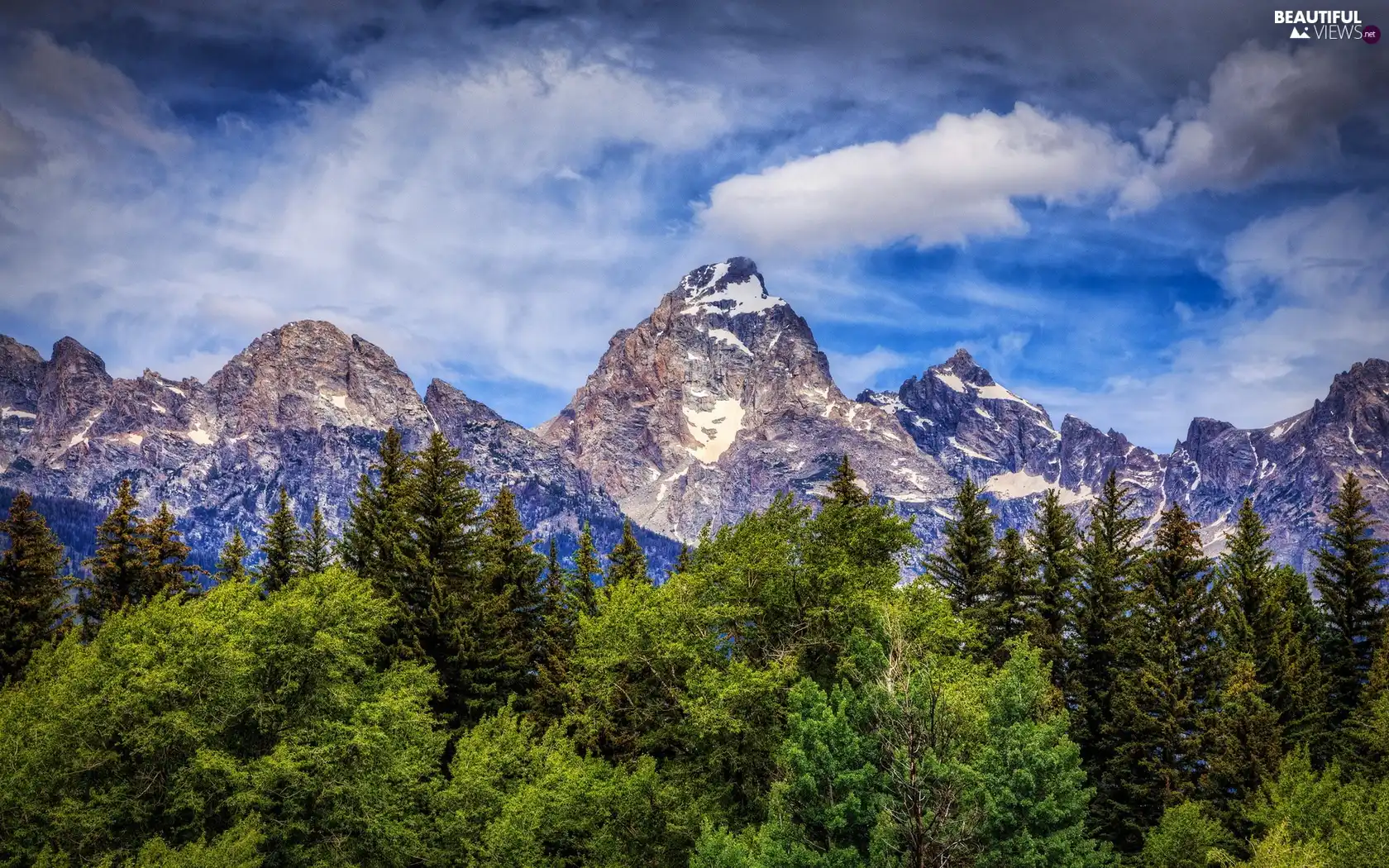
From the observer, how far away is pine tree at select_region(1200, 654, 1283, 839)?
3622 centimetres

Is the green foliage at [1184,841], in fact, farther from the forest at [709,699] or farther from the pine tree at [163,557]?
Result: the pine tree at [163,557]

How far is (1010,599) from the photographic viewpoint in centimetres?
4284

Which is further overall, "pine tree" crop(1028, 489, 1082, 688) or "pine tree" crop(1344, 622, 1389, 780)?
"pine tree" crop(1028, 489, 1082, 688)

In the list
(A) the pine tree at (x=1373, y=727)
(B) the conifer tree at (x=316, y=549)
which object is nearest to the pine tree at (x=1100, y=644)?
(A) the pine tree at (x=1373, y=727)

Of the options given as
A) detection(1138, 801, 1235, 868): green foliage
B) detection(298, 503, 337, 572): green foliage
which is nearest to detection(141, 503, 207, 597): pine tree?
detection(298, 503, 337, 572): green foliage

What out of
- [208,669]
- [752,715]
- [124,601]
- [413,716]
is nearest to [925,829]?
[752,715]

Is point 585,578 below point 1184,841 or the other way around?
the other way around

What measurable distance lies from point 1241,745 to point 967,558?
1322 centimetres

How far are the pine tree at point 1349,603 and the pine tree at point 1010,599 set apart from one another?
1504 centimetres

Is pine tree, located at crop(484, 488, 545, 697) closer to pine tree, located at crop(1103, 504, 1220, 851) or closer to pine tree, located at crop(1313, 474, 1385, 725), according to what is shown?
pine tree, located at crop(1103, 504, 1220, 851)

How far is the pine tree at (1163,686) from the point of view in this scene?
37750mm

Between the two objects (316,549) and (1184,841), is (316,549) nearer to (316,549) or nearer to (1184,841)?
(316,549)

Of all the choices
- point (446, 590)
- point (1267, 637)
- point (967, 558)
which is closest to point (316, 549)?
point (446, 590)

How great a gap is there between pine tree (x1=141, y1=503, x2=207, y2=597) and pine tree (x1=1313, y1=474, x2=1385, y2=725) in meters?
54.0
